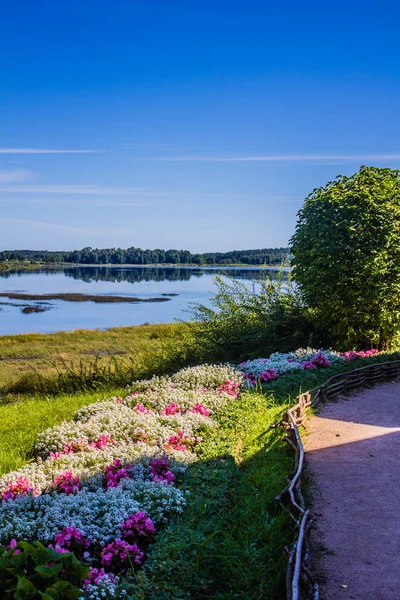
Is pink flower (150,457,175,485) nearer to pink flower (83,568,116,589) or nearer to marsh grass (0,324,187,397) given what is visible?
pink flower (83,568,116,589)

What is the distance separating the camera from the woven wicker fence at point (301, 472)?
3131mm

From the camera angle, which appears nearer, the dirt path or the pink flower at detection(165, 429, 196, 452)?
the dirt path

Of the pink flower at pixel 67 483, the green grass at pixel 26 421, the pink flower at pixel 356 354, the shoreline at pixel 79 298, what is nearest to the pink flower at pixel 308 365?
the pink flower at pixel 356 354

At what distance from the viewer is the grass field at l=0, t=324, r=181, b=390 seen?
23.2 metres

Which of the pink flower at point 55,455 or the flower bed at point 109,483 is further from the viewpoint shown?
the pink flower at point 55,455

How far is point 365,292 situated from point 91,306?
168 feet

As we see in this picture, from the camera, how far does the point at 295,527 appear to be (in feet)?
12.7

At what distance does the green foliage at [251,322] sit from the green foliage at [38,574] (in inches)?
351

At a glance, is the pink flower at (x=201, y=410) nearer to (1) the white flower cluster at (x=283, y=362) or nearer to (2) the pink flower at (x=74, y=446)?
(2) the pink flower at (x=74, y=446)

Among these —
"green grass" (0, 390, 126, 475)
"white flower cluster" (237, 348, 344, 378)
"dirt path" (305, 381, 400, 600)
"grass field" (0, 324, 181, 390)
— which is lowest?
"grass field" (0, 324, 181, 390)

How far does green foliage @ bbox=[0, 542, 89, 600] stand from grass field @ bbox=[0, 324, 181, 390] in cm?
1787

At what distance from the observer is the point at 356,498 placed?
184 inches

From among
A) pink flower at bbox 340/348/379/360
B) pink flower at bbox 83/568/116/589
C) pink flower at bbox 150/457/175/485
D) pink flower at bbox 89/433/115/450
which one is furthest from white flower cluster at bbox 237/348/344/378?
pink flower at bbox 83/568/116/589

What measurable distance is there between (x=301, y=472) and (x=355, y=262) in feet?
23.5
